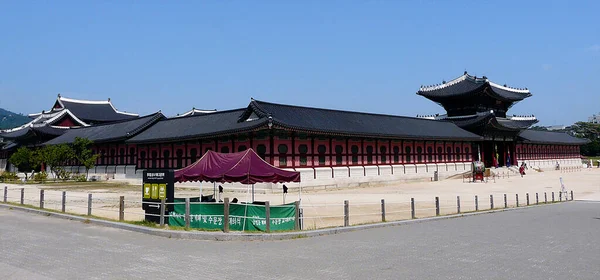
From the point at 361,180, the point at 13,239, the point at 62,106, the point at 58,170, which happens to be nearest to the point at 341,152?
the point at 361,180

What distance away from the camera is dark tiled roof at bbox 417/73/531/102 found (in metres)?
61.8

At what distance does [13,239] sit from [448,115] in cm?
Result: 6136

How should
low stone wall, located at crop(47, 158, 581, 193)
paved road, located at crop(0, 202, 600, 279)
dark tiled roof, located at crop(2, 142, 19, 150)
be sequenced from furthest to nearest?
dark tiled roof, located at crop(2, 142, 19, 150) < low stone wall, located at crop(47, 158, 581, 193) < paved road, located at crop(0, 202, 600, 279)

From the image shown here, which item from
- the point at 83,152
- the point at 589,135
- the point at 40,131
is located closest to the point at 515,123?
the point at 83,152

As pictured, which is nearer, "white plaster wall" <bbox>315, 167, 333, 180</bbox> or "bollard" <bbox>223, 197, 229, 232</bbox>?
"bollard" <bbox>223, 197, 229, 232</bbox>

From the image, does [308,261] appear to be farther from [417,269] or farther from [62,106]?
[62,106]

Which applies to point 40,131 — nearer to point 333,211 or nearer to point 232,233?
point 333,211

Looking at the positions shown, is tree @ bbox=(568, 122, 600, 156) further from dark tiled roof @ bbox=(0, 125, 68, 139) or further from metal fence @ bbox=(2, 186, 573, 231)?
dark tiled roof @ bbox=(0, 125, 68, 139)

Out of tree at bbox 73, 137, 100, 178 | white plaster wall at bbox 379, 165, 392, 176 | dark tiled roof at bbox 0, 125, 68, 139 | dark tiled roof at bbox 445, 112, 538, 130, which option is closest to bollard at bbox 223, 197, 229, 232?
white plaster wall at bbox 379, 165, 392, 176

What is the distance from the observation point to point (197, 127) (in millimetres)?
43625

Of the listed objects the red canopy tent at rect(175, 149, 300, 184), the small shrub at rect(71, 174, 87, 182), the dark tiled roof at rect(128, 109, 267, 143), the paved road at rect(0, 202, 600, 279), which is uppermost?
the dark tiled roof at rect(128, 109, 267, 143)

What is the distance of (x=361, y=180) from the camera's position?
4072 cm

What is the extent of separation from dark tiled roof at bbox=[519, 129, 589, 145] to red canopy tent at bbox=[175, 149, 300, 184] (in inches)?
2376

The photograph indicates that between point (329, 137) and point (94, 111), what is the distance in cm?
5385
